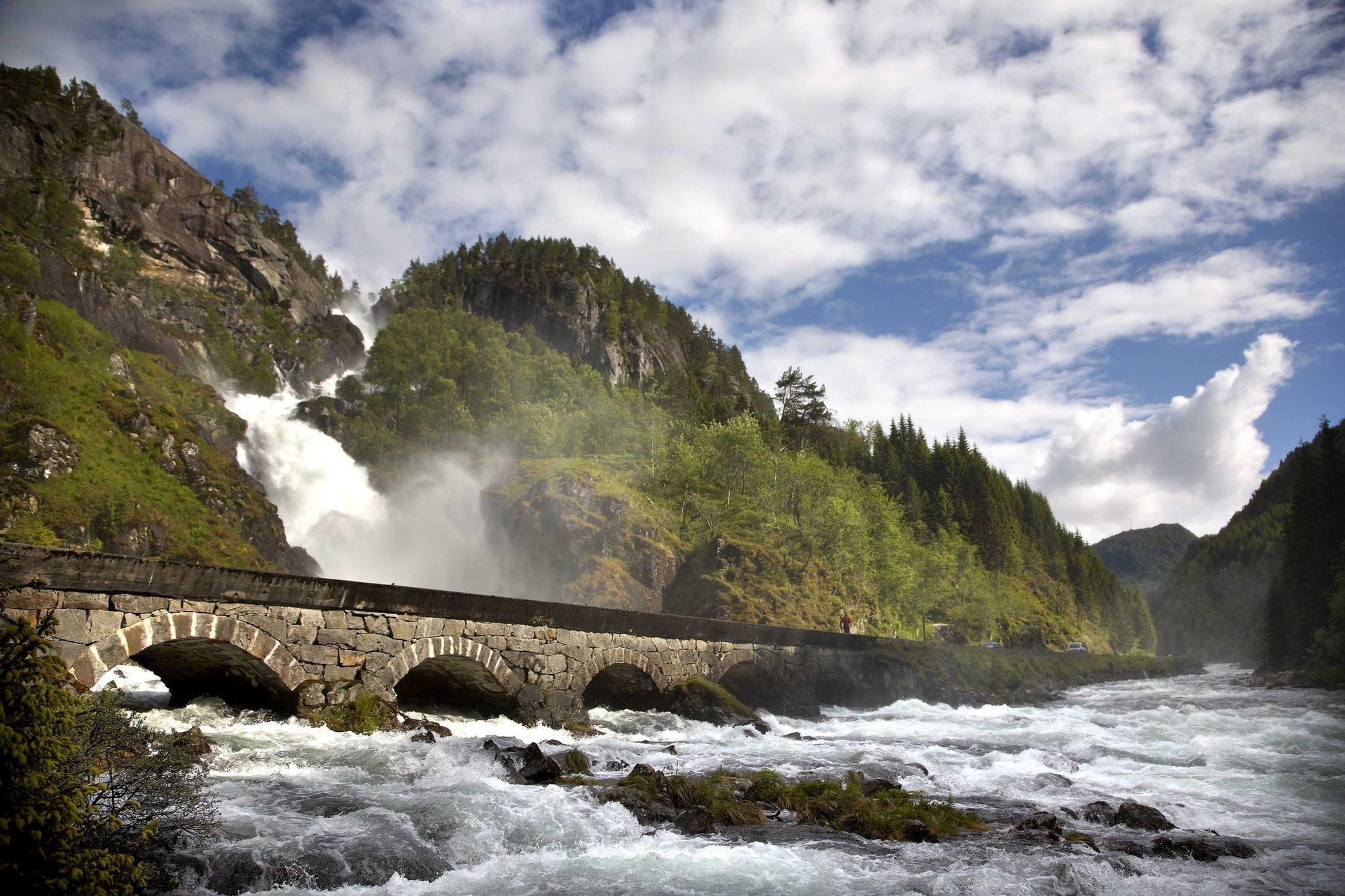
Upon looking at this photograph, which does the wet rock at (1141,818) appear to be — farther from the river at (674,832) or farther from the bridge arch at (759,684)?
the bridge arch at (759,684)

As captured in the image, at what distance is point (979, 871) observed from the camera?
9.11 meters

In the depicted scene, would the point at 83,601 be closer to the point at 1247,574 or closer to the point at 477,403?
the point at 477,403

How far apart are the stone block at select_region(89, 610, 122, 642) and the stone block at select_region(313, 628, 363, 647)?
3.61m

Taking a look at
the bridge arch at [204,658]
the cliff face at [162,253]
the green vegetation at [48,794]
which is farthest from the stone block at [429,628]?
the cliff face at [162,253]

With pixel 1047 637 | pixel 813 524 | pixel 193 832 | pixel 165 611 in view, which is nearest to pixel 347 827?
pixel 193 832

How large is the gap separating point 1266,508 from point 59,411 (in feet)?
624

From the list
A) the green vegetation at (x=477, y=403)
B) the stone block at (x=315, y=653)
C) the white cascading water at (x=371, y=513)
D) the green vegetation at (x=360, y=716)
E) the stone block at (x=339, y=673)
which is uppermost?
the green vegetation at (x=477, y=403)

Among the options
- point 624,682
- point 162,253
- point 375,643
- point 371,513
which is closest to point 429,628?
point 375,643

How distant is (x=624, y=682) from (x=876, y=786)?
10.5 meters

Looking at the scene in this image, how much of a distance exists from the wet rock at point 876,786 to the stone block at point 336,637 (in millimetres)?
10310

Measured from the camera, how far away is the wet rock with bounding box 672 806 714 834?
10.6 meters

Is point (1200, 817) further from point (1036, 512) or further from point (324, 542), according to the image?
point (1036, 512)

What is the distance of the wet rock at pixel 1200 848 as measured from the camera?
400 inches

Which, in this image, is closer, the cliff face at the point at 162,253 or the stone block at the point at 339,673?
the stone block at the point at 339,673
